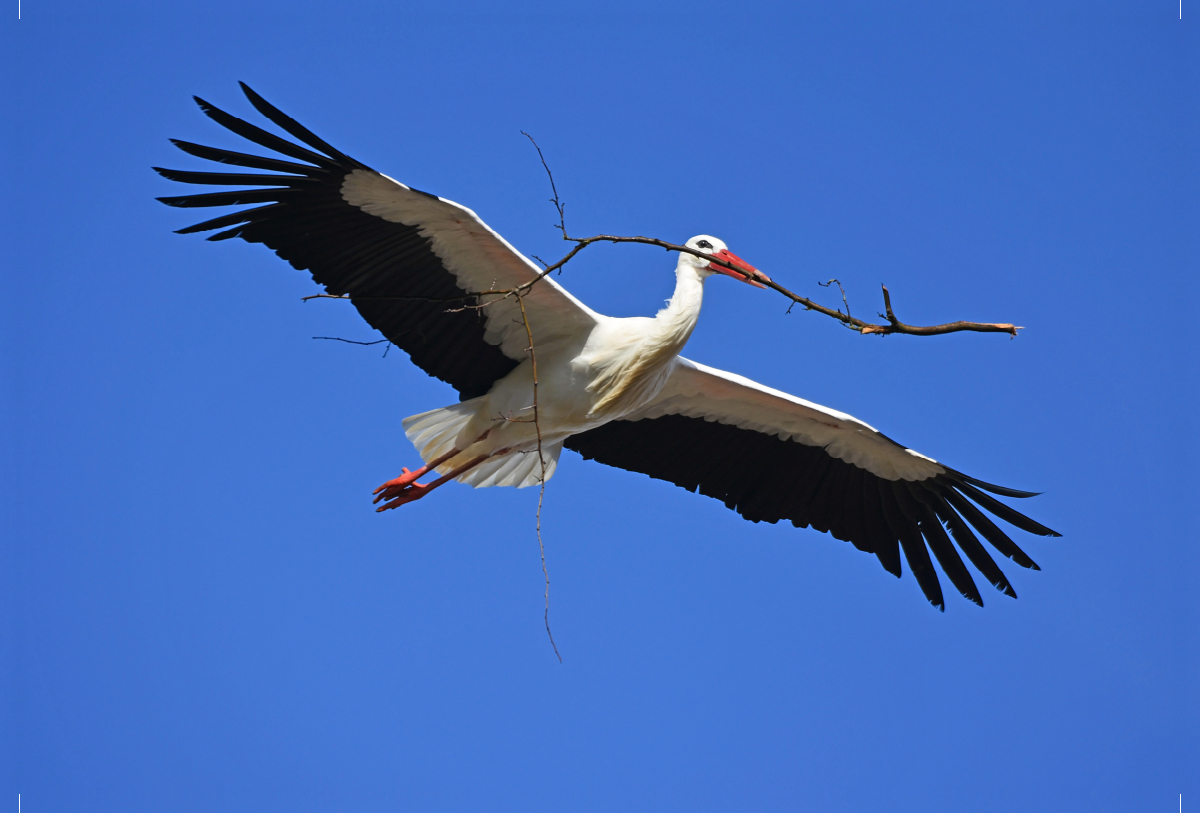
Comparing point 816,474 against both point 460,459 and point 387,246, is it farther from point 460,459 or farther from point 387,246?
point 387,246

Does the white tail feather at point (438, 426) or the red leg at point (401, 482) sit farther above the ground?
the white tail feather at point (438, 426)

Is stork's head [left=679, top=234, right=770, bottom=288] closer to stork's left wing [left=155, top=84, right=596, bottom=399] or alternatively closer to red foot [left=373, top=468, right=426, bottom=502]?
stork's left wing [left=155, top=84, right=596, bottom=399]

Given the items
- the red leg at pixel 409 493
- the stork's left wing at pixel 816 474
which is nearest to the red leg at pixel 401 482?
the red leg at pixel 409 493

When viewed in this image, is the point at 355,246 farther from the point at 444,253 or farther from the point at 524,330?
the point at 524,330

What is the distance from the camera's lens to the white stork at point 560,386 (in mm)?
5637

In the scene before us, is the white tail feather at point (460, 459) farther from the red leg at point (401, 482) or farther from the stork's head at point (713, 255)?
the stork's head at point (713, 255)

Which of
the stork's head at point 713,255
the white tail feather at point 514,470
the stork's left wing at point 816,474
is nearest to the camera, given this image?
the stork's head at point 713,255

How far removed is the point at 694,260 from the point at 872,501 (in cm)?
223

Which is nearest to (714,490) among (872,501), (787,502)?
(787,502)

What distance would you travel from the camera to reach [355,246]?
580 cm

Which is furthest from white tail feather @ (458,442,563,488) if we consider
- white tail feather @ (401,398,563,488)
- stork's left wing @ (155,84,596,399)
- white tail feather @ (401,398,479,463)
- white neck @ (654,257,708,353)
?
white neck @ (654,257,708,353)

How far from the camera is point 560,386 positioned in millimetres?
6020

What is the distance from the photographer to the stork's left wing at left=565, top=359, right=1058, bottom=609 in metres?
6.89

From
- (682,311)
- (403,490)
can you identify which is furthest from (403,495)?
(682,311)
